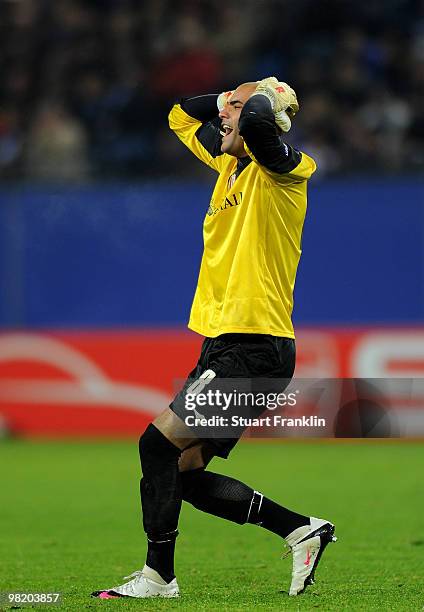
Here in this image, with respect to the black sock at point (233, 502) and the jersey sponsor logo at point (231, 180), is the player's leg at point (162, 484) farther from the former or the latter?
the jersey sponsor logo at point (231, 180)

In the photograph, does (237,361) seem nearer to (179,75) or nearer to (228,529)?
(228,529)

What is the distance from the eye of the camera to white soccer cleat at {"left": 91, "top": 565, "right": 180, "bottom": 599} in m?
5.60

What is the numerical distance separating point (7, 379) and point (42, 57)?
15.7 ft

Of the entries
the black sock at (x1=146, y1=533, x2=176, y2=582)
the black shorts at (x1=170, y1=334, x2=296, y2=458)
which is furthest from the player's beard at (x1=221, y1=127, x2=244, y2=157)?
the black sock at (x1=146, y1=533, x2=176, y2=582)

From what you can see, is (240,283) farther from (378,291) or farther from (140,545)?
(378,291)

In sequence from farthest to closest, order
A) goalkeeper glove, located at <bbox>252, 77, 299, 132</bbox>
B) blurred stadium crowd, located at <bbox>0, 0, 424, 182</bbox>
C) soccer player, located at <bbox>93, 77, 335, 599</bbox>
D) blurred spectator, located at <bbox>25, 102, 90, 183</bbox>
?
blurred spectator, located at <bbox>25, 102, 90, 183</bbox> → blurred stadium crowd, located at <bbox>0, 0, 424, 182</bbox> → soccer player, located at <bbox>93, 77, 335, 599</bbox> → goalkeeper glove, located at <bbox>252, 77, 299, 132</bbox>

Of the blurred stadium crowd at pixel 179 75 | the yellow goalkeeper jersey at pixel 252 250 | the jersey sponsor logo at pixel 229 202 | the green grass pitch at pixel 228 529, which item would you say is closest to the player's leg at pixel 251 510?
the green grass pitch at pixel 228 529

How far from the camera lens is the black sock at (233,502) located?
19.1 feet

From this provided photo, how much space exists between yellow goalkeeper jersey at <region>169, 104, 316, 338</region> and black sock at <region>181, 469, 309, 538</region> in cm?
71

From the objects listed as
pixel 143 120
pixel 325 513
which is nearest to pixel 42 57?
pixel 143 120

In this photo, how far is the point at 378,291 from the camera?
14688mm

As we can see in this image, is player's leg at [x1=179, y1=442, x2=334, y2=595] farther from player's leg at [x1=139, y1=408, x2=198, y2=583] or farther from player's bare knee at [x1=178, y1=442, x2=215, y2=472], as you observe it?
player's leg at [x1=139, y1=408, x2=198, y2=583]

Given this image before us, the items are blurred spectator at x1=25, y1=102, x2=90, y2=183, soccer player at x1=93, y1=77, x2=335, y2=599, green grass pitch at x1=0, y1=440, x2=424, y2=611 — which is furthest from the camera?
blurred spectator at x1=25, y1=102, x2=90, y2=183

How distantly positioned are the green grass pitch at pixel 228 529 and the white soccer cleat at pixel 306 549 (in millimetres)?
85
